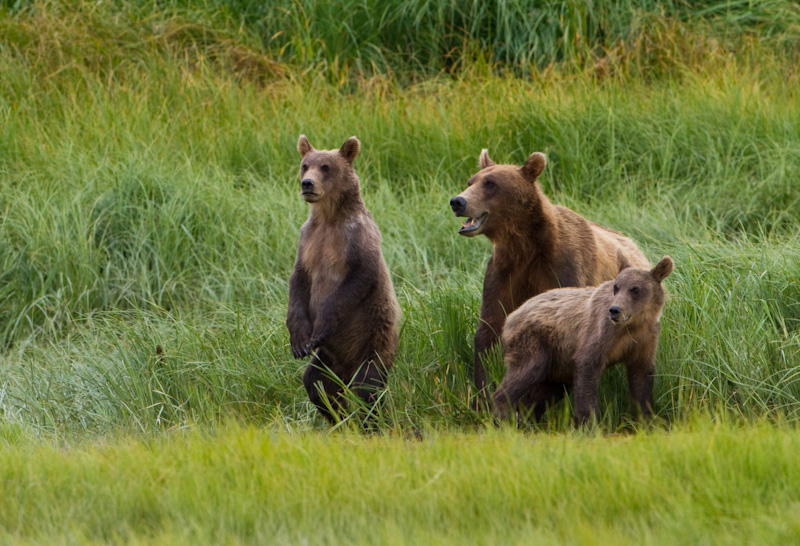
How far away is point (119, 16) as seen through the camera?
11672 millimetres

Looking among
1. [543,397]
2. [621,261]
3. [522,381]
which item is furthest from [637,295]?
[621,261]

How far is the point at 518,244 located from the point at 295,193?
373 centimetres

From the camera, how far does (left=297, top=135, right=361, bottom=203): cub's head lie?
16.7 feet

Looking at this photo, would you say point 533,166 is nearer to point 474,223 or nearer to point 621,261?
point 474,223

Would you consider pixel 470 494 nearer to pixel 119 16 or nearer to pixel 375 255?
pixel 375 255

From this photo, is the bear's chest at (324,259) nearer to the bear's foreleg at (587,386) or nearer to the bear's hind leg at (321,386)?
the bear's hind leg at (321,386)

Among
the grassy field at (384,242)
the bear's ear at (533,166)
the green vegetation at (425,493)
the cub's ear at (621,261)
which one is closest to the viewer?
the green vegetation at (425,493)

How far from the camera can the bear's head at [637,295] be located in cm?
447

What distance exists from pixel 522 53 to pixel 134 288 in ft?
16.6

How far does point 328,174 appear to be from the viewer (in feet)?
17.1

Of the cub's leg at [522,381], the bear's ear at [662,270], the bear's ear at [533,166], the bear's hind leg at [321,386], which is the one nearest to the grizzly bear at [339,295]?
the bear's hind leg at [321,386]

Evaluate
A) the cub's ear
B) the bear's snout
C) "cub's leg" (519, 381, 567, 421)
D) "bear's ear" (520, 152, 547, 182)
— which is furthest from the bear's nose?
the cub's ear

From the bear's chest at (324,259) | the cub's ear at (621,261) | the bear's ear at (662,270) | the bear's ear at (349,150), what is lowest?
the cub's ear at (621,261)

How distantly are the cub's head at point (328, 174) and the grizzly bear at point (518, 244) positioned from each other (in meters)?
0.55
